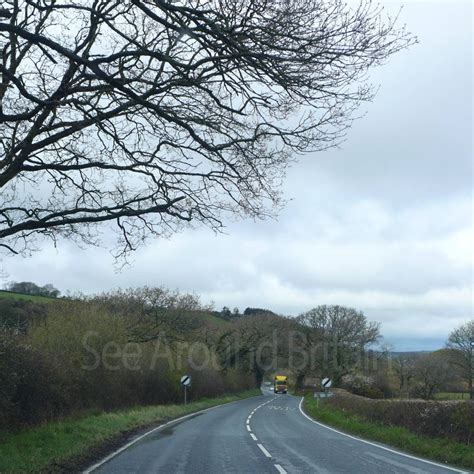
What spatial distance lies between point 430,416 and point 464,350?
32704 mm

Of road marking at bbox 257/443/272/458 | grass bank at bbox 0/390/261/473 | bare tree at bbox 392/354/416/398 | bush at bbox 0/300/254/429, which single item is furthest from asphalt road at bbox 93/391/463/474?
bare tree at bbox 392/354/416/398

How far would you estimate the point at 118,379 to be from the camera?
33344mm

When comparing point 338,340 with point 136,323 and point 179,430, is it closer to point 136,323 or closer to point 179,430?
point 136,323

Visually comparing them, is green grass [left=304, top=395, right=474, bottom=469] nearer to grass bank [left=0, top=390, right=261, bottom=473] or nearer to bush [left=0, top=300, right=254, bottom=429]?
grass bank [left=0, top=390, right=261, bottom=473]

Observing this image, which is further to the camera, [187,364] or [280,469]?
[187,364]

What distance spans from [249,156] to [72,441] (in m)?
10.2

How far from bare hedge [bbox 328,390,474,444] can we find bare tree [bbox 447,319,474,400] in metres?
23.3

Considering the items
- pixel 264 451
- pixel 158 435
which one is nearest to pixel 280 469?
pixel 264 451

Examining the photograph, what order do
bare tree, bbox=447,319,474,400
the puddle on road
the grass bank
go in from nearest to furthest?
the grass bank
the puddle on road
bare tree, bbox=447,319,474,400

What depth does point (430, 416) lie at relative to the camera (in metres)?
20.0

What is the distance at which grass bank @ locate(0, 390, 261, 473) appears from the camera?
41.7 ft

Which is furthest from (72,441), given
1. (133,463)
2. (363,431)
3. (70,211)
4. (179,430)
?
(363,431)

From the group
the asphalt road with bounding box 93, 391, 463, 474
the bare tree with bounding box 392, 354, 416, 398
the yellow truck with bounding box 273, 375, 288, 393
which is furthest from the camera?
the yellow truck with bounding box 273, 375, 288, 393

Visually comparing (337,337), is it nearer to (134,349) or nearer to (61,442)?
(134,349)
